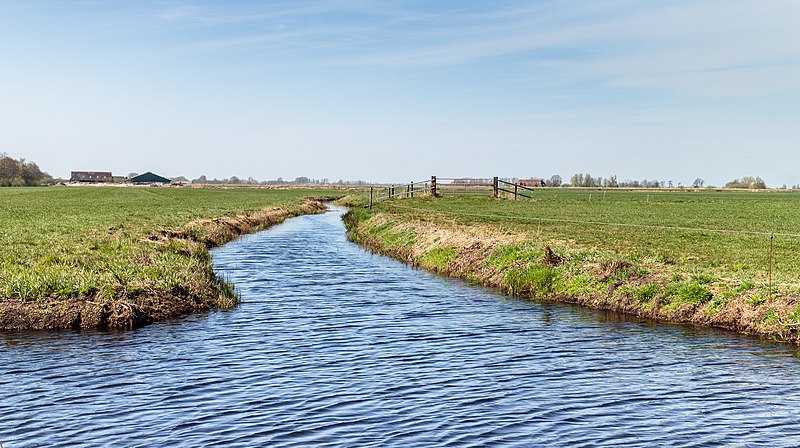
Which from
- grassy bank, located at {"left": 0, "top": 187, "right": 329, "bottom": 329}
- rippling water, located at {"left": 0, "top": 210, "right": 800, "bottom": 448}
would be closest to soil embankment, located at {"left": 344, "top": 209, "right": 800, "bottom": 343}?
rippling water, located at {"left": 0, "top": 210, "right": 800, "bottom": 448}

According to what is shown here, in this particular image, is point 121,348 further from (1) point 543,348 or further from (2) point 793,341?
(2) point 793,341

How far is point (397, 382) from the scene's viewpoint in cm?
1398

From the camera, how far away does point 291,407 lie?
12320 mm

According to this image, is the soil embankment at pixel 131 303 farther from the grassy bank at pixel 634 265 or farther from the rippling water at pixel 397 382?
the grassy bank at pixel 634 265

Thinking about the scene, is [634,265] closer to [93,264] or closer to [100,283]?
[100,283]

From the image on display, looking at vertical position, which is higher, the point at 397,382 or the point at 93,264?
the point at 93,264

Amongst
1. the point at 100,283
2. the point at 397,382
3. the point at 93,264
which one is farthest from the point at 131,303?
the point at 397,382

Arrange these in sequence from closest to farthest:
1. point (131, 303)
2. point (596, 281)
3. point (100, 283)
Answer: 1. point (131, 303)
2. point (100, 283)
3. point (596, 281)

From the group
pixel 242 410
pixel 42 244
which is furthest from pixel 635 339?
pixel 42 244

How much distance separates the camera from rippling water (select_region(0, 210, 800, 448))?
1114cm

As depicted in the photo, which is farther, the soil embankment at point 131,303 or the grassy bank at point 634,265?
the grassy bank at point 634,265

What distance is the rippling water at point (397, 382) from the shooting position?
36.6 feet

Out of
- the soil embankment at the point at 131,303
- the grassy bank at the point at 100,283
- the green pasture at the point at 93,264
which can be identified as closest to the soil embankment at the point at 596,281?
the grassy bank at the point at 100,283

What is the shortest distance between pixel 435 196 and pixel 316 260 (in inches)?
2088
